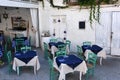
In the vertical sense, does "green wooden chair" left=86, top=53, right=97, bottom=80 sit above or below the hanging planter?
below

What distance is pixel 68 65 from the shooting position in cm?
721

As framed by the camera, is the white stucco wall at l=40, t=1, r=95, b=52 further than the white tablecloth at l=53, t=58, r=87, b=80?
Yes

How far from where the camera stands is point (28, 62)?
8242 mm

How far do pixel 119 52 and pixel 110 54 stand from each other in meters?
0.54

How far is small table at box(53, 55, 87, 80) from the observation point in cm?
711

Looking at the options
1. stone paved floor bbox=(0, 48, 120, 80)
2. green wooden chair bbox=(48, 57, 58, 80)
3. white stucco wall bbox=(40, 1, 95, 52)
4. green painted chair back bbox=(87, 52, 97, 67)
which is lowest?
stone paved floor bbox=(0, 48, 120, 80)

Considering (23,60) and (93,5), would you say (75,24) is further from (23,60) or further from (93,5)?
(23,60)

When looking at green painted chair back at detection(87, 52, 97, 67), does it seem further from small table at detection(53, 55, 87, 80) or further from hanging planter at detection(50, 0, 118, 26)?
hanging planter at detection(50, 0, 118, 26)

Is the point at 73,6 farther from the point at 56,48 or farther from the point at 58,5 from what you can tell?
the point at 56,48

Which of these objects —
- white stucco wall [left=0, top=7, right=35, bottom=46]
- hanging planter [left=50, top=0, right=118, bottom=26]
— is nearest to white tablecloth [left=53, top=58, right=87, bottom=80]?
hanging planter [left=50, top=0, right=118, bottom=26]

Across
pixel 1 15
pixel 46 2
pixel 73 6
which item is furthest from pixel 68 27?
pixel 1 15

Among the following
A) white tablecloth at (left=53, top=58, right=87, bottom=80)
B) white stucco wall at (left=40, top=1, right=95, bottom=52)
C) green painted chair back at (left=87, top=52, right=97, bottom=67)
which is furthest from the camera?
white stucco wall at (left=40, top=1, right=95, bottom=52)

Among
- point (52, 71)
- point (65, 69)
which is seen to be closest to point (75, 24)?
point (52, 71)

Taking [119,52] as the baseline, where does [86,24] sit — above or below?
above
